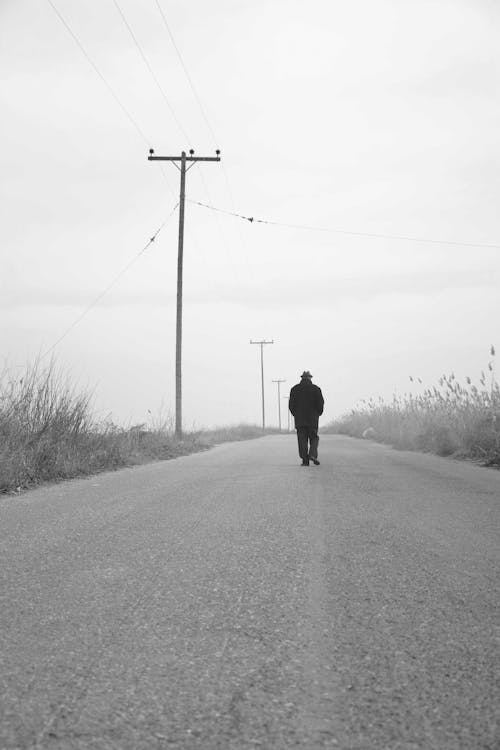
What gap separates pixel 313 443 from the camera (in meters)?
13.4

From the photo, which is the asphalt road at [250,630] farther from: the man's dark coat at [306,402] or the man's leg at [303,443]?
the man's dark coat at [306,402]

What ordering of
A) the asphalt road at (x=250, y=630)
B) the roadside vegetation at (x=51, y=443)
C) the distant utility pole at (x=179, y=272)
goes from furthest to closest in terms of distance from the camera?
the distant utility pole at (x=179, y=272)
the roadside vegetation at (x=51, y=443)
the asphalt road at (x=250, y=630)

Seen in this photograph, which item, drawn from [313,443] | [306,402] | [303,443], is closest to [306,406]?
[306,402]

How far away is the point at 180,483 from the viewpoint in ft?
29.5

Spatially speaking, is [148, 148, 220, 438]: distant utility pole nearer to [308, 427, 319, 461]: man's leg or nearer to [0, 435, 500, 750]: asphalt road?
[308, 427, 319, 461]: man's leg

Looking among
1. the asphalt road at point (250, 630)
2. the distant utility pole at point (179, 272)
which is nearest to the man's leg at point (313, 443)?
the asphalt road at point (250, 630)

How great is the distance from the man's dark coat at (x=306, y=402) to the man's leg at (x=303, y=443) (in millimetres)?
356

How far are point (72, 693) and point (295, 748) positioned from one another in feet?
2.56

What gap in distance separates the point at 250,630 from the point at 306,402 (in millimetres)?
11598

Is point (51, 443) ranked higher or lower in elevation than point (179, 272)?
lower

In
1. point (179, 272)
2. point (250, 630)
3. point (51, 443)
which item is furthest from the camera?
point (179, 272)

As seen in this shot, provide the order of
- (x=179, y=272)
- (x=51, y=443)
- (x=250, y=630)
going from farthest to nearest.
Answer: (x=179, y=272) → (x=51, y=443) → (x=250, y=630)

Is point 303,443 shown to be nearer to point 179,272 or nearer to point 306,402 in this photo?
point 306,402

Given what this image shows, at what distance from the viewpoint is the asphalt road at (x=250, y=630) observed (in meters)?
2.06
